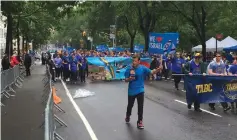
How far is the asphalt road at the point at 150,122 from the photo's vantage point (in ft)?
30.8

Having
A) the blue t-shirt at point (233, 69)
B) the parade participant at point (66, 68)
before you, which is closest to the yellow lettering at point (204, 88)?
the blue t-shirt at point (233, 69)

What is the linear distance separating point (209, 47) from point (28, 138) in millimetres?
29712

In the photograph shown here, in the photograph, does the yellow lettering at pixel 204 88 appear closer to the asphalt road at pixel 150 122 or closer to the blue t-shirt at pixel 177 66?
the asphalt road at pixel 150 122

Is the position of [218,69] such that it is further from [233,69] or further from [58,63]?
[58,63]

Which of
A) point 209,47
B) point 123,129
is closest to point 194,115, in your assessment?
point 123,129

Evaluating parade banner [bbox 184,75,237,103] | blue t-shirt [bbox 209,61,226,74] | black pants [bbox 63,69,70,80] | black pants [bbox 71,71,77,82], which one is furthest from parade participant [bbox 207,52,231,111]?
black pants [bbox 63,69,70,80]

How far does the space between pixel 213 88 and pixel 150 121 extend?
2.90 m

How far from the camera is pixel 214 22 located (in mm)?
51469

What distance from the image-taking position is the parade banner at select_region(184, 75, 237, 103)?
13.1 m

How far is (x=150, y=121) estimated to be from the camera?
11.3m

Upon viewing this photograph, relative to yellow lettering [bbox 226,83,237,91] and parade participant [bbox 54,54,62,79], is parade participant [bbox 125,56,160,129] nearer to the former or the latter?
yellow lettering [bbox 226,83,237,91]

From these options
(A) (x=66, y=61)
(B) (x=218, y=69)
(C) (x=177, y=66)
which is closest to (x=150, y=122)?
(B) (x=218, y=69)

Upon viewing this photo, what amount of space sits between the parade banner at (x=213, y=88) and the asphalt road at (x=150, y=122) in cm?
42

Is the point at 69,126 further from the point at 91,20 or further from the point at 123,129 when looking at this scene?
the point at 91,20
